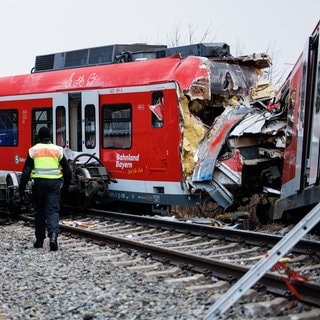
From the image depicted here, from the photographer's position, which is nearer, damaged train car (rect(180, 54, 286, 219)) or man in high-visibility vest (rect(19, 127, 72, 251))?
man in high-visibility vest (rect(19, 127, 72, 251))

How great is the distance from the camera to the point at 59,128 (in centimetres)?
1391

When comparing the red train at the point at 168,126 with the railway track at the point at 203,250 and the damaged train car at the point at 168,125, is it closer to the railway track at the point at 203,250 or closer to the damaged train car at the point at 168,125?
the damaged train car at the point at 168,125

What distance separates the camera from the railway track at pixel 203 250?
5.99 meters

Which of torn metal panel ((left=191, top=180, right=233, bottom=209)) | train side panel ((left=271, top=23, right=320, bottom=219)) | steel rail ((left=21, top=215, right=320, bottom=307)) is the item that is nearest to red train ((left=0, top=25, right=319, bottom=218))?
torn metal panel ((left=191, top=180, right=233, bottom=209))

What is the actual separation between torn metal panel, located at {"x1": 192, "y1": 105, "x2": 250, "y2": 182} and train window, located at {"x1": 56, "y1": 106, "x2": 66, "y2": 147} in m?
3.61

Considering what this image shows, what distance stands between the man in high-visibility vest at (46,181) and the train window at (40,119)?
5.02 meters

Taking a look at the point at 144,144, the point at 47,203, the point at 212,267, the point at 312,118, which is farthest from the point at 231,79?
the point at 212,267

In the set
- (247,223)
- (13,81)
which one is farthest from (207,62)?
(13,81)

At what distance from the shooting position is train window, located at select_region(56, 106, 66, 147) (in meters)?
13.8

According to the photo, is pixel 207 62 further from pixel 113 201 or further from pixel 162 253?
pixel 162 253

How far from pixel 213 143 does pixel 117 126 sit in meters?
2.20

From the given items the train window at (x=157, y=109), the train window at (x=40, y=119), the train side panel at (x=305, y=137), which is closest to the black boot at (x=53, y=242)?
the train side panel at (x=305, y=137)

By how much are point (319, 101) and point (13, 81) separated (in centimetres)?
1082

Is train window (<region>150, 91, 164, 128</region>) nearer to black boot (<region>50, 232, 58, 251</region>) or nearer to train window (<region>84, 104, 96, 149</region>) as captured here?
train window (<region>84, 104, 96, 149</region>)
